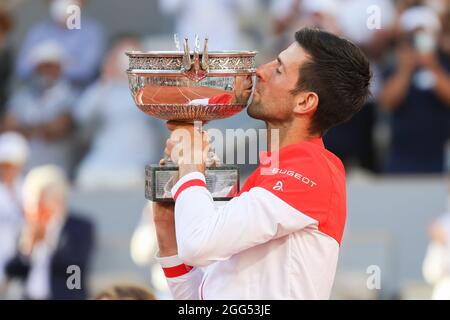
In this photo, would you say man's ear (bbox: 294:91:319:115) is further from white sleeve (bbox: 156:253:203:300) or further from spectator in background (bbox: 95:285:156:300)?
spectator in background (bbox: 95:285:156:300)

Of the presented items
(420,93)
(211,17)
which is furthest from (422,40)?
(211,17)

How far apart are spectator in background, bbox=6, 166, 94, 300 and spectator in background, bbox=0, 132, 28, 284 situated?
8cm

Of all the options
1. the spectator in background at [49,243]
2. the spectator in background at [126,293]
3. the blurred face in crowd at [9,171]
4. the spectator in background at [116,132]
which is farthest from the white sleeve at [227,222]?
the blurred face in crowd at [9,171]

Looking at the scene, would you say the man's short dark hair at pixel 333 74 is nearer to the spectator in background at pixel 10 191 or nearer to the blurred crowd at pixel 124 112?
the blurred crowd at pixel 124 112

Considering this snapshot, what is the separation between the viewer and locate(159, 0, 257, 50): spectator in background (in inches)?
362

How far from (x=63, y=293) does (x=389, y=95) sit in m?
2.86

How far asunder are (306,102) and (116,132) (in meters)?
5.62

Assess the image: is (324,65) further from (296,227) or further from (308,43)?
(296,227)

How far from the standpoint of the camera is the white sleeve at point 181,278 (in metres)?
4.33

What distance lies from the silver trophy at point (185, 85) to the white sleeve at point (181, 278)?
0.34 meters

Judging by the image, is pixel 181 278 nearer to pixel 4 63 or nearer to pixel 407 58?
pixel 407 58

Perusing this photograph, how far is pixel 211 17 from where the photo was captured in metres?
9.33

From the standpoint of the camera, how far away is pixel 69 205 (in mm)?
9078
